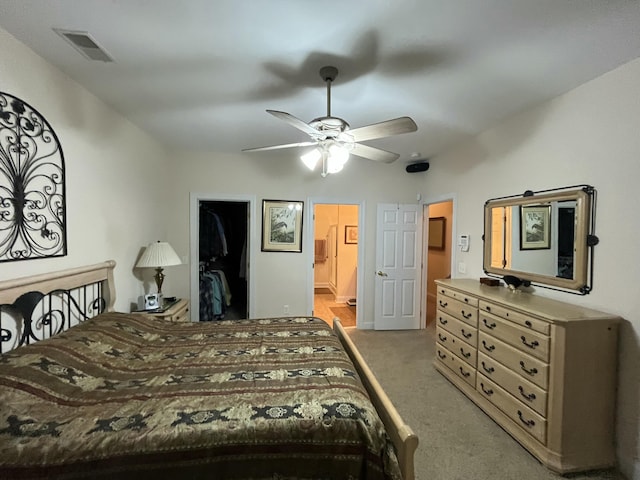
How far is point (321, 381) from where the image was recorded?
4.91 ft

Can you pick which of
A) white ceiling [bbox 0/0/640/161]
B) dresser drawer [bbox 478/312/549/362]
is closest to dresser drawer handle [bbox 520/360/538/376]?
dresser drawer [bbox 478/312/549/362]

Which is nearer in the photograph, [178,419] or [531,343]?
[178,419]

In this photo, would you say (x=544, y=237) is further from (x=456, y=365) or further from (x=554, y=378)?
(x=456, y=365)

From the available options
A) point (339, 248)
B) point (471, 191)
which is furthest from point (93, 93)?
point (339, 248)

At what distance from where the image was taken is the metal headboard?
160cm

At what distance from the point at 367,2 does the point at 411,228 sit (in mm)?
3577

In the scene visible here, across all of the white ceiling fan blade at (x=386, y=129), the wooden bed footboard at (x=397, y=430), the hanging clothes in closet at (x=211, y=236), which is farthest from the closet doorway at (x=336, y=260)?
the wooden bed footboard at (x=397, y=430)

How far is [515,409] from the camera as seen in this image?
2189 mm

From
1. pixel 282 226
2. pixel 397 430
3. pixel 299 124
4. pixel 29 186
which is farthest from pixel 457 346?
pixel 29 186

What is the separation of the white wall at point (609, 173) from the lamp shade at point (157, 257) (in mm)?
3669

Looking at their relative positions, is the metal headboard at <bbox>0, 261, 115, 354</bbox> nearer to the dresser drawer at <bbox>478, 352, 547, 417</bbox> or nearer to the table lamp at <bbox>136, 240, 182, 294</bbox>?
the table lamp at <bbox>136, 240, 182, 294</bbox>

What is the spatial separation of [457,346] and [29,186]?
146 inches

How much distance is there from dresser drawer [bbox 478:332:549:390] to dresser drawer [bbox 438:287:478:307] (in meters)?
0.28

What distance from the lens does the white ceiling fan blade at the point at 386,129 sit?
178 centimetres
